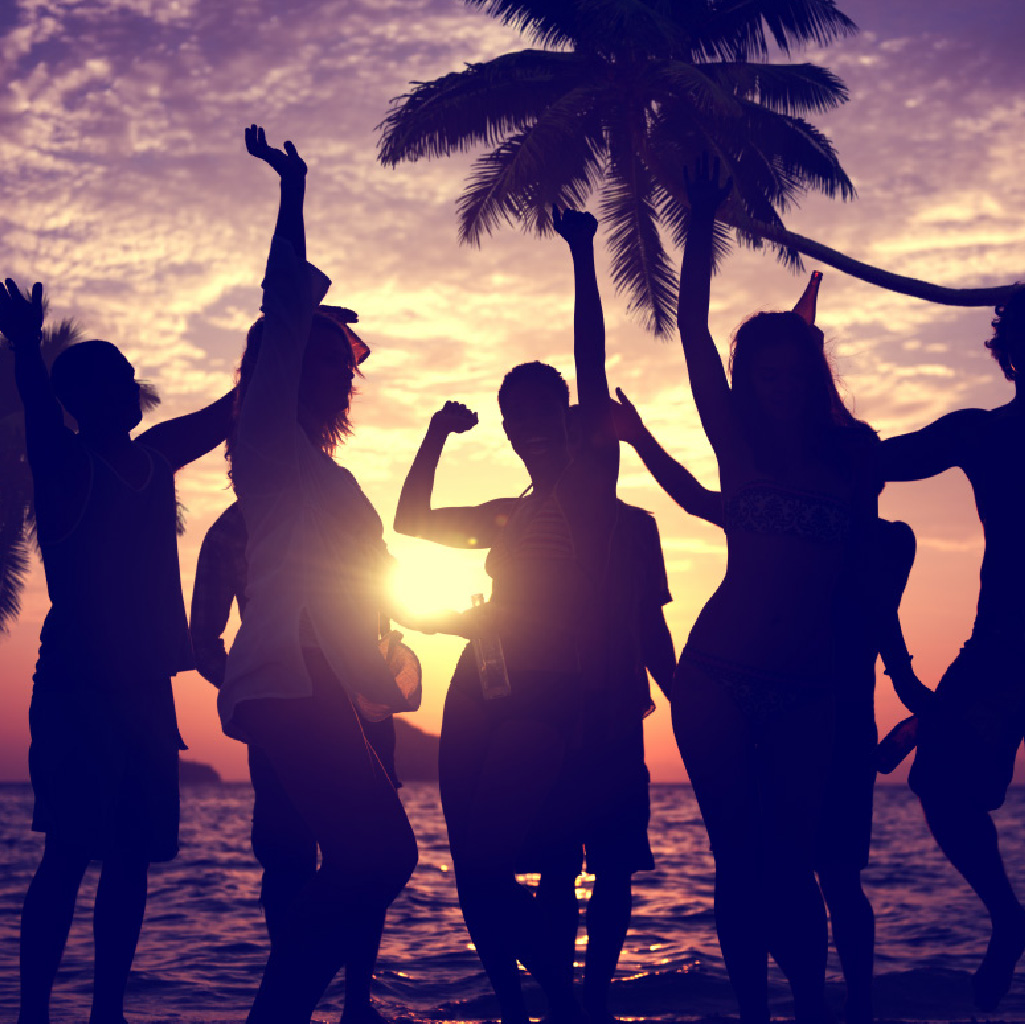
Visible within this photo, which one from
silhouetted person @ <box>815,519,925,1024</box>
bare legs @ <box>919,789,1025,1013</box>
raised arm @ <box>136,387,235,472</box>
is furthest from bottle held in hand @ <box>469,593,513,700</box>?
bare legs @ <box>919,789,1025,1013</box>

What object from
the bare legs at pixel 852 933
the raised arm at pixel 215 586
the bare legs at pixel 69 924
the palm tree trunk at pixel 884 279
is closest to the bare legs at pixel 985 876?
the bare legs at pixel 852 933

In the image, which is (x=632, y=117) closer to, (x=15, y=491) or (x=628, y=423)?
(x=628, y=423)

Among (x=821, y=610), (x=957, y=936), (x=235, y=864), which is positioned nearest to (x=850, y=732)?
(x=821, y=610)

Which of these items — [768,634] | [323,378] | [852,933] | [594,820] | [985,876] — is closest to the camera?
[323,378]

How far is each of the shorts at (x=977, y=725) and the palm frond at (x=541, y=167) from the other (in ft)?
57.8

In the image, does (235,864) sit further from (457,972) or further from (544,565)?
(544,565)

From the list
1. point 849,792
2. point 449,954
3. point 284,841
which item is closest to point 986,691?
point 849,792

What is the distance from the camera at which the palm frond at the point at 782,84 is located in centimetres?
2272

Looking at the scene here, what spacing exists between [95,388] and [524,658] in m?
1.81

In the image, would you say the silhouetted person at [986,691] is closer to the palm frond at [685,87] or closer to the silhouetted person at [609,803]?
the silhouetted person at [609,803]

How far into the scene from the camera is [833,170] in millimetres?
24812

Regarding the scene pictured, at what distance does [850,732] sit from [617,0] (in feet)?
54.2

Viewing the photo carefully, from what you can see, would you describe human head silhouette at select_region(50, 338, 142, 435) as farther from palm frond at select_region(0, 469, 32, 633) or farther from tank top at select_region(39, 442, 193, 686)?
palm frond at select_region(0, 469, 32, 633)

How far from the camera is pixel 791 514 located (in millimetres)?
3797
